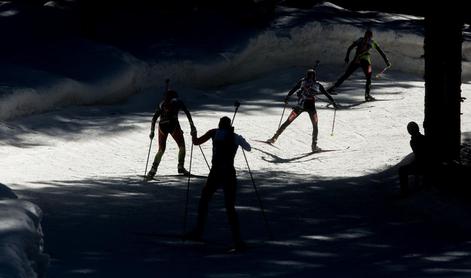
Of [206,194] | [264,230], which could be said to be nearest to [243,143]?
[206,194]

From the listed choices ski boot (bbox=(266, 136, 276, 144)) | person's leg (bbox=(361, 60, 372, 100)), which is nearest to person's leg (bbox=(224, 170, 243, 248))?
ski boot (bbox=(266, 136, 276, 144))

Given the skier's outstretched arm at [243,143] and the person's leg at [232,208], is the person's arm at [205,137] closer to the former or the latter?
the skier's outstretched arm at [243,143]

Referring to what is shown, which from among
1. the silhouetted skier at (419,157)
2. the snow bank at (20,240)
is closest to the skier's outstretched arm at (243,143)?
the snow bank at (20,240)

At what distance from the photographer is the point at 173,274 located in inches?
550

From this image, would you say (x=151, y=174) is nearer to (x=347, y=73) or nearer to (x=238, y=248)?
(x=238, y=248)

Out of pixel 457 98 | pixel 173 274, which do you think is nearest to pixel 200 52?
pixel 457 98

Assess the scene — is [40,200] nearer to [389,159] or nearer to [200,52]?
[389,159]

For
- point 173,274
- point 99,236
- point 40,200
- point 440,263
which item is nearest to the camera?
point 173,274

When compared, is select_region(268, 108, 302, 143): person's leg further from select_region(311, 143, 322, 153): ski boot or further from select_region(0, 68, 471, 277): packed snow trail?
select_region(311, 143, 322, 153): ski boot

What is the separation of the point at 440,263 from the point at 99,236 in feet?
14.7

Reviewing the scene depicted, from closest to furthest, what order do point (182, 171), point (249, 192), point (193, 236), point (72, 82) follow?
point (193, 236) → point (249, 192) → point (182, 171) → point (72, 82)

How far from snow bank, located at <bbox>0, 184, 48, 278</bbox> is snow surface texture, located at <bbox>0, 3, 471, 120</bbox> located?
9.43 metres

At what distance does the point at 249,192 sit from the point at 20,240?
294 inches

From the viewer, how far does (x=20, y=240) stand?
1344 cm
